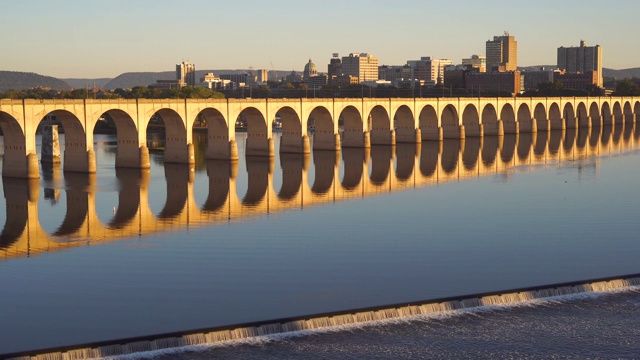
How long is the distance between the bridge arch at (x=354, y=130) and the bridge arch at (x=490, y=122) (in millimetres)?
31315

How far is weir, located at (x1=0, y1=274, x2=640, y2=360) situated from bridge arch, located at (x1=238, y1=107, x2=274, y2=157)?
2280 inches

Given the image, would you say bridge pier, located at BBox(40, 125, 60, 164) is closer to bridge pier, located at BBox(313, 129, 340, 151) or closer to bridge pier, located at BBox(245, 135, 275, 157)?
bridge pier, located at BBox(245, 135, 275, 157)

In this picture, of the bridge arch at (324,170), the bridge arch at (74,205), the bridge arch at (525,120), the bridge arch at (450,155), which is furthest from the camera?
the bridge arch at (525,120)

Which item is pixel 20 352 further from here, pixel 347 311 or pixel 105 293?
pixel 347 311

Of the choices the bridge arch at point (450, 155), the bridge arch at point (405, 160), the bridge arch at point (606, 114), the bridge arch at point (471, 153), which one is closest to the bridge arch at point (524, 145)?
the bridge arch at point (471, 153)

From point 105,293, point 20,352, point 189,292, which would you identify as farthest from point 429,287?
point 20,352

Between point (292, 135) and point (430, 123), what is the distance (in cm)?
2761

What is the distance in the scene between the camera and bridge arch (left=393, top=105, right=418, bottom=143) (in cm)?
11288

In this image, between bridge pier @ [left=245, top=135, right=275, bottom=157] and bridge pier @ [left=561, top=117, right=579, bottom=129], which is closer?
bridge pier @ [left=245, top=135, right=275, bottom=157]

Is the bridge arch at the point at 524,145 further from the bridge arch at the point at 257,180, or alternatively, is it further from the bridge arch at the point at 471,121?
the bridge arch at the point at 257,180

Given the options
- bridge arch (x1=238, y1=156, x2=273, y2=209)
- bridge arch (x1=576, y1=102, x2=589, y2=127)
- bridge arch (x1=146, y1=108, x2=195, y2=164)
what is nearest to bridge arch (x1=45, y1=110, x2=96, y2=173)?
bridge arch (x1=146, y1=108, x2=195, y2=164)

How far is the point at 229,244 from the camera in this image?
43938mm

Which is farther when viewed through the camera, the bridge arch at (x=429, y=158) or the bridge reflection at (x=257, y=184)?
the bridge arch at (x=429, y=158)

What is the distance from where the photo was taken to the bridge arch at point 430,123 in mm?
117375
